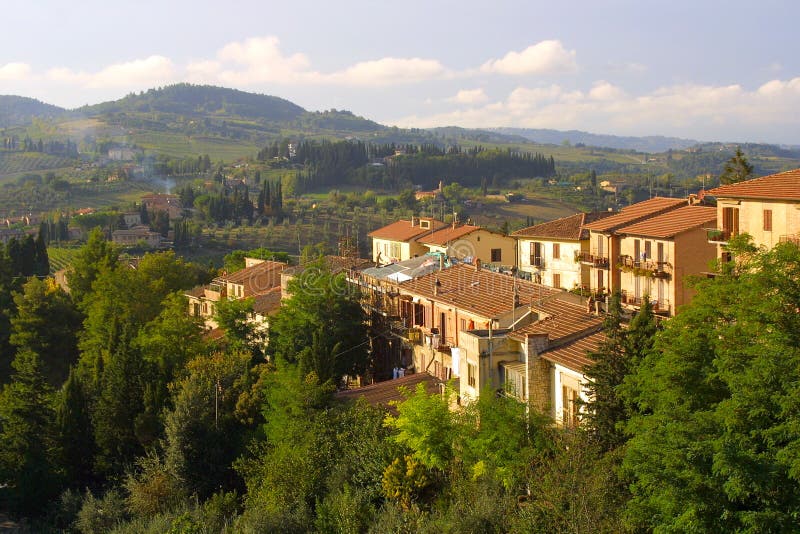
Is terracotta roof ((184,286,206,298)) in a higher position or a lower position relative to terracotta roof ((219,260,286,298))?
lower

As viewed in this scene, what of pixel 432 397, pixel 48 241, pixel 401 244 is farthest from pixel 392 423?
pixel 48 241

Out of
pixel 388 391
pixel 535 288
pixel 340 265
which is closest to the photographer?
pixel 388 391

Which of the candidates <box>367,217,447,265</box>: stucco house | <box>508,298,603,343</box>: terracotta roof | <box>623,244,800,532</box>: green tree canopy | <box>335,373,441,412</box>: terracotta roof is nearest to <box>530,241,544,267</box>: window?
<box>367,217,447,265</box>: stucco house

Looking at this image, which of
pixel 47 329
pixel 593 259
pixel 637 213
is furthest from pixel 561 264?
pixel 47 329

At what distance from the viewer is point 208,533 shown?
2480cm

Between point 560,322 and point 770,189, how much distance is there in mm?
6234

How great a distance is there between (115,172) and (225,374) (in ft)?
530

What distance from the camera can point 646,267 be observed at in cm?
3250

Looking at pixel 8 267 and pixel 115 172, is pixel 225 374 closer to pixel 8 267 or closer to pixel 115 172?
pixel 8 267

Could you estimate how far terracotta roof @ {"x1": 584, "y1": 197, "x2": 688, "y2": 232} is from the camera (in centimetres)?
3547

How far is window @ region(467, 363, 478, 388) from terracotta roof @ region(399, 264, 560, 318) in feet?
15.5

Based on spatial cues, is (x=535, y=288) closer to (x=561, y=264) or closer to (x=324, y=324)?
(x=324, y=324)

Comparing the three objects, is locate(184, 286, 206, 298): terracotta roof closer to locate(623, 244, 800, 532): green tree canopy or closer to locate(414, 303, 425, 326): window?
locate(414, 303, 425, 326): window

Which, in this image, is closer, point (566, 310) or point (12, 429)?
point (566, 310)
